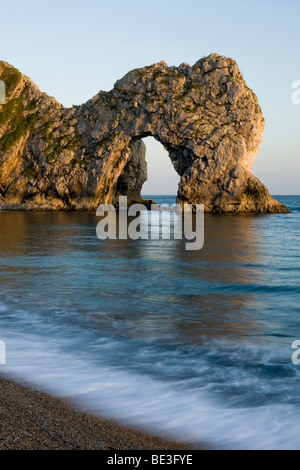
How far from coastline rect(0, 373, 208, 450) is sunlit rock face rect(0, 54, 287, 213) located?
203ft

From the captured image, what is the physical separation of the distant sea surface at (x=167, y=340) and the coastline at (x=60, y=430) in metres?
0.26

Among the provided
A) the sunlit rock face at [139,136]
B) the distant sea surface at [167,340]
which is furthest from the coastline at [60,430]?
the sunlit rock face at [139,136]

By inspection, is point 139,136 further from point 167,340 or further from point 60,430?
point 60,430

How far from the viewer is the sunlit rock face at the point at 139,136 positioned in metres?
66.8

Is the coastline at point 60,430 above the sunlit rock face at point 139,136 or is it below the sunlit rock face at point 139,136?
below

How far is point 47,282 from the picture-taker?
15.5m

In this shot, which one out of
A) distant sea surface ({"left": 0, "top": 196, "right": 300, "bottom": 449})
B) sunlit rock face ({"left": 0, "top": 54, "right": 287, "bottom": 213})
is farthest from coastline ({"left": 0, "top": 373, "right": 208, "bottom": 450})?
sunlit rock face ({"left": 0, "top": 54, "right": 287, "bottom": 213})

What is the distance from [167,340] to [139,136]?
65196 mm

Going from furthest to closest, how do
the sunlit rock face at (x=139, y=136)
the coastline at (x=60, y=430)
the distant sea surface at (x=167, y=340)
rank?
the sunlit rock face at (x=139, y=136)
the distant sea surface at (x=167, y=340)
the coastline at (x=60, y=430)

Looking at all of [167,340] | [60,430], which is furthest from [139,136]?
[60,430]

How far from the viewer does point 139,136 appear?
236 ft

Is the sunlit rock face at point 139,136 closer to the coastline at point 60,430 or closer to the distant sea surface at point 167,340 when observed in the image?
the distant sea surface at point 167,340

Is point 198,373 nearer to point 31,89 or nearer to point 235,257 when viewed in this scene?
point 235,257
